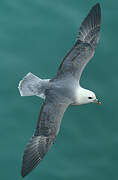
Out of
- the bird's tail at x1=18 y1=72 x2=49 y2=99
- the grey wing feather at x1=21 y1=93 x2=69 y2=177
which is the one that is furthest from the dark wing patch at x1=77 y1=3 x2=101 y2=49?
the grey wing feather at x1=21 y1=93 x2=69 y2=177

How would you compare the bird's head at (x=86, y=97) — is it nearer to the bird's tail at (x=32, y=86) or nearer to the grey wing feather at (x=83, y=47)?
the grey wing feather at (x=83, y=47)

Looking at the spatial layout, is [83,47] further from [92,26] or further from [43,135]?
[43,135]

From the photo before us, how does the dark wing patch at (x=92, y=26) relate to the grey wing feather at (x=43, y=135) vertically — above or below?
above

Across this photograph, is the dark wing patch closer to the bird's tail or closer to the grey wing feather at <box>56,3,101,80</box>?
the grey wing feather at <box>56,3,101,80</box>

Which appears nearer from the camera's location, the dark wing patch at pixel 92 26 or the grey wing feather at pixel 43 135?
the grey wing feather at pixel 43 135

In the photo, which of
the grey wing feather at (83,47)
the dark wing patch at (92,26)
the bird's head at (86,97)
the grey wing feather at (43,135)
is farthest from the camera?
the dark wing patch at (92,26)

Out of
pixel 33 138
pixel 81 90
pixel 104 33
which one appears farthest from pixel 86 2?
pixel 33 138

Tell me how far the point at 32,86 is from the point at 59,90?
0.63 meters

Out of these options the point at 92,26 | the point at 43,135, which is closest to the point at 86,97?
the point at 43,135

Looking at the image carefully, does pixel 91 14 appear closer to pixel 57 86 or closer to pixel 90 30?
pixel 90 30

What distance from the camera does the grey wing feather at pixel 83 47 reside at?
47.4 ft

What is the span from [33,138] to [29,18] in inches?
145

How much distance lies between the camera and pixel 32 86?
47.3ft

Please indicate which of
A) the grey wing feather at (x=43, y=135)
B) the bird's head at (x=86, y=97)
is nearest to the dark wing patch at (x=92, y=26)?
the bird's head at (x=86, y=97)
